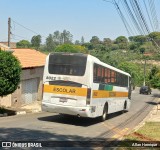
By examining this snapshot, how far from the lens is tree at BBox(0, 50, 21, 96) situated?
22.0 m

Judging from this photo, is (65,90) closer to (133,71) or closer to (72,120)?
(72,120)

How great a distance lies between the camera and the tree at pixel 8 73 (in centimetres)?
2198

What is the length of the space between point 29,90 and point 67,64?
1326 cm

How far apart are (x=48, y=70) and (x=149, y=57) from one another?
4477 inches

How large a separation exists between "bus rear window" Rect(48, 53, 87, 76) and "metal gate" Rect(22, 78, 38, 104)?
1139 centimetres

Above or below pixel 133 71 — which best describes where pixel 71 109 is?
below

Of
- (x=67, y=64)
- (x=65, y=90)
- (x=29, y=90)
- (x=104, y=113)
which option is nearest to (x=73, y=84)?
(x=65, y=90)

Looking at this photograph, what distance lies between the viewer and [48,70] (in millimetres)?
18859

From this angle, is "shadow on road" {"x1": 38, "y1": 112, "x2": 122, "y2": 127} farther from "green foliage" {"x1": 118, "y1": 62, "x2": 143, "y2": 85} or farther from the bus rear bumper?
"green foliage" {"x1": 118, "y1": 62, "x2": 143, "y2": 85}

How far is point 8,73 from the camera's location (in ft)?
72.8

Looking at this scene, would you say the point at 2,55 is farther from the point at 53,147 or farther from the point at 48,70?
the point at 53,147

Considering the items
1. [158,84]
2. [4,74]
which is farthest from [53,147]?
[158,84]

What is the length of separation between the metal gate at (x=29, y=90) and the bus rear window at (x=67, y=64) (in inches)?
449

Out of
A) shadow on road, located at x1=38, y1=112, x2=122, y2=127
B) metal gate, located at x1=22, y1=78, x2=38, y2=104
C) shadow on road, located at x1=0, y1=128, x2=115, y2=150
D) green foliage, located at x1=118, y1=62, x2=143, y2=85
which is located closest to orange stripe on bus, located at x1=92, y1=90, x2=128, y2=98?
shadow on road, located at x1=38, y1=112, x2=122, y2=127
